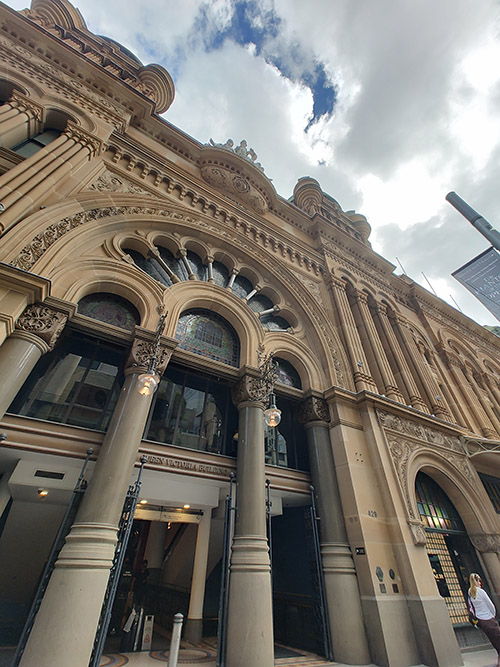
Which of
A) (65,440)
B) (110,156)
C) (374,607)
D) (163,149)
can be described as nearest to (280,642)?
(374,607)

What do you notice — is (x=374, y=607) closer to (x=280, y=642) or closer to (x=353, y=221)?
(x=280, y=642)

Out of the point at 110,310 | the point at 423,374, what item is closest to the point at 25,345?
the point at 110,310

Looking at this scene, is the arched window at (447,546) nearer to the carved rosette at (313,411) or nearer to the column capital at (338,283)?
the carved rosette at (313,411)

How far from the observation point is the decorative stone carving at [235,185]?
13.9 meters

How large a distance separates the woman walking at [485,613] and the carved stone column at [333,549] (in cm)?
228

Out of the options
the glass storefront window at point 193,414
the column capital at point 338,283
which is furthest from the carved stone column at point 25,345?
the column capital at point 338,283

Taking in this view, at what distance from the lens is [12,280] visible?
5719 mm

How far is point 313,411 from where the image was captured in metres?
9.19

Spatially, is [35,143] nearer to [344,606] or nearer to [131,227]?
[131,227]

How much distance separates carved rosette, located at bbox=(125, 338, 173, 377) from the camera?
686 cm

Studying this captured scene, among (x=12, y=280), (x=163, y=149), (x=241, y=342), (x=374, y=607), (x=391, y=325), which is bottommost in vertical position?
(x=374, y=607)

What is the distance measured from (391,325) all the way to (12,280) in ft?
52.0

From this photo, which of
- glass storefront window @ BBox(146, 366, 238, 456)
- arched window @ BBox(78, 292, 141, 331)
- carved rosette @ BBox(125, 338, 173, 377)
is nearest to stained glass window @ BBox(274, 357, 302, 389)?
glass storefront window @ BBox(146, 366, 238, 456)

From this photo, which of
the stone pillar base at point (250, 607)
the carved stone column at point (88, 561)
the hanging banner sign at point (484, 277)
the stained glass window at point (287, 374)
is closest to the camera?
the carved stone column at point (88, 561)
